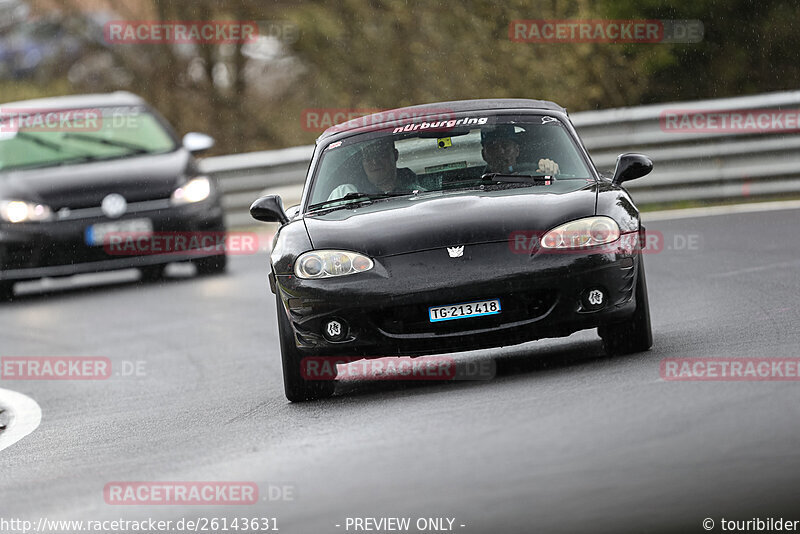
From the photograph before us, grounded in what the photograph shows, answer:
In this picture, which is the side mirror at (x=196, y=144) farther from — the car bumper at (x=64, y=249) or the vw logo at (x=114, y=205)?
the vw logo at (x=114, y=205)

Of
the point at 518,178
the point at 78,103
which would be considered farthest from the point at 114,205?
the point at 518,178

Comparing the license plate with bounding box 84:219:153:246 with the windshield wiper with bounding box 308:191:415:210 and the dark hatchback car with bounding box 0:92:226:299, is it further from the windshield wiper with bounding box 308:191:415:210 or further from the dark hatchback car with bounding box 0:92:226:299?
the windshield wiper with bounding box 308:191:415:210

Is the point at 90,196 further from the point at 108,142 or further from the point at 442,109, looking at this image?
the point at 442,109

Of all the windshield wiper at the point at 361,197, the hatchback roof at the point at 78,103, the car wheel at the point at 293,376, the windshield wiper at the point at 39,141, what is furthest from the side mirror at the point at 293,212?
the hatchback roof at the point at 78,103

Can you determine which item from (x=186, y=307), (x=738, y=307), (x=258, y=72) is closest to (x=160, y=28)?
(x=258, y=72)

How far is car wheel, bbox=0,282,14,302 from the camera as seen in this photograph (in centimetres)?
1659

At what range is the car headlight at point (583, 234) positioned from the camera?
7.78 metres

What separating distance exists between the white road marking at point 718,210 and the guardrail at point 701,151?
0.33 metres

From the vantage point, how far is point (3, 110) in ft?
58.1

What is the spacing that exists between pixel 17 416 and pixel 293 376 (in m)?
2.25

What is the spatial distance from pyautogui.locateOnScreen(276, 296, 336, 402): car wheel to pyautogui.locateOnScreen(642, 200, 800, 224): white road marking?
31.6ft

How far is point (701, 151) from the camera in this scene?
Result: 1848cm

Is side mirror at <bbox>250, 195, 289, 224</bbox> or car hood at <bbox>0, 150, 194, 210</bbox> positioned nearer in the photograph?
side mirror at <bbox>250, 195, 289, 224</bbox>

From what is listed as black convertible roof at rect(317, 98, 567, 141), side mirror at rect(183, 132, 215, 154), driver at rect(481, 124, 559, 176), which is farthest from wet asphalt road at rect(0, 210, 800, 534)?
side mirror at rect(183, 132, 215, 154)
